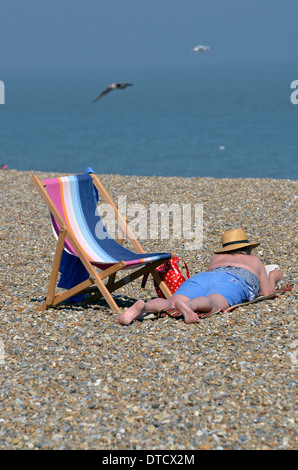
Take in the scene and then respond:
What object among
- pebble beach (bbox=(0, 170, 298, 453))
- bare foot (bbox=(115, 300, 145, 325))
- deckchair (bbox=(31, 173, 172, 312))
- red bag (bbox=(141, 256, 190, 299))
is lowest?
pebble beach (bbox=(0, 170, 298, 453))

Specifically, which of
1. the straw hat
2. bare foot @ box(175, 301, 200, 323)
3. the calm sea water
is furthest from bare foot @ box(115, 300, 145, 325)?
the calm sea water

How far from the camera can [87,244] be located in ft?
20.4

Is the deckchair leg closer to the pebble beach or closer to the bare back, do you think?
the pebble beach

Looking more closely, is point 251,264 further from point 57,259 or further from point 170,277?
point 57,259

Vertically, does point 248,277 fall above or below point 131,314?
above

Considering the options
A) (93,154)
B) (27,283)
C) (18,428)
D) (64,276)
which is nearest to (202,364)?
(18,428)

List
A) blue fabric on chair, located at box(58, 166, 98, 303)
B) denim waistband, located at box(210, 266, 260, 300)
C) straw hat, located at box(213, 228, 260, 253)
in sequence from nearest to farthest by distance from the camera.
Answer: denim waistband, located at box(210, 266, 260, 300) → straw hat, located at box(213, 228, 260, 253) → blue fabric on chair, located at box(58, 166, 98, 303)

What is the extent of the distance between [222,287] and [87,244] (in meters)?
1.26

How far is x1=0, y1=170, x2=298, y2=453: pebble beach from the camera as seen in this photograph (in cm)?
383

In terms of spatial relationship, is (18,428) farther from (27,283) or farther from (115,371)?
(27,283)

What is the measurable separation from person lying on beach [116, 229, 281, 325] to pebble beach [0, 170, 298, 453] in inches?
4.5

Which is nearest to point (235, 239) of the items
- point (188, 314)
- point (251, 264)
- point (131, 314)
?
point (251, 264)

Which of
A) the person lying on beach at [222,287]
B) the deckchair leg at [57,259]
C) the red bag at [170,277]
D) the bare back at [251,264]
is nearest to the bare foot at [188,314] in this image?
the person lying on beach at [222,287]
